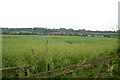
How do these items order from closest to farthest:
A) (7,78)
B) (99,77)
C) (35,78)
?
(35,78)
(7,78)
(99,77)

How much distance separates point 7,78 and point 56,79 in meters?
1.28

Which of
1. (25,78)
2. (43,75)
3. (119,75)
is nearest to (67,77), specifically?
(43,75)

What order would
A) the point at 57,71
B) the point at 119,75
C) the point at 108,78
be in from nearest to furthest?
1. the point at 57,71
2. the point at 108,78
3. the point at 119,75

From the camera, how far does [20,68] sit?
2.35 m

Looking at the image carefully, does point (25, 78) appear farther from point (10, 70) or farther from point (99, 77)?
point (99, 77)

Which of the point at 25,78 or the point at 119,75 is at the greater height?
the point at 25,78

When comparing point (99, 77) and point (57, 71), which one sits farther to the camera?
point (99, 77)

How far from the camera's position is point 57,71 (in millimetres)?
2557

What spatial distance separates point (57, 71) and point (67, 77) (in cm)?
91

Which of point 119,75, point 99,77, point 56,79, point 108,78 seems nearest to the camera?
point 56,79

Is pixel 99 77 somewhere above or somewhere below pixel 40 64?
below

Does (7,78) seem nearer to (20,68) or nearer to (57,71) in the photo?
(20,68)

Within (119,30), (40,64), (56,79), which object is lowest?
(56,79)

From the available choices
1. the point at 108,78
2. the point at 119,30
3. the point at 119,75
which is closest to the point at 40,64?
the point at 108,78
